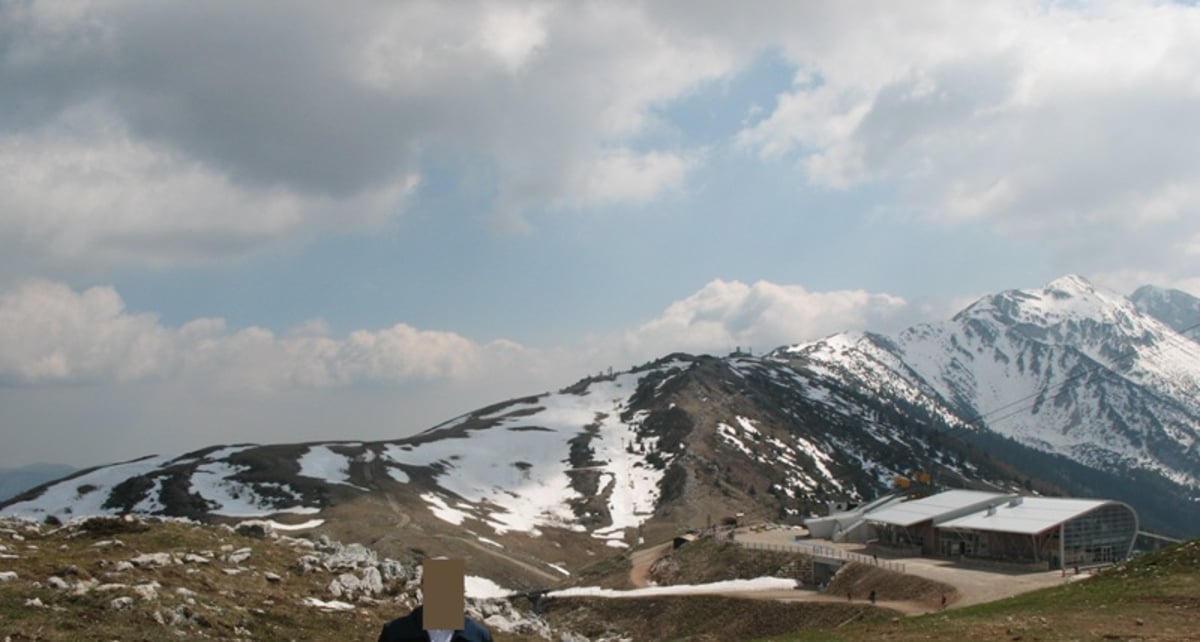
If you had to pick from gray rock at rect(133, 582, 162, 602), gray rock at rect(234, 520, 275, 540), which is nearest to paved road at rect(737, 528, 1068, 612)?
gray rock at rect(234, 520, 275, 540)

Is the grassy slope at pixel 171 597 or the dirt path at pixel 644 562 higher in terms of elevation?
the grassy slope at pixel 171 597

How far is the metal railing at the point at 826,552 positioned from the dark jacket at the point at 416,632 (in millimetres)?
61891

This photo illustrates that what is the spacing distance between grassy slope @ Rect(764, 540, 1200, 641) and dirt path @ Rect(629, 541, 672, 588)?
5451 centimetres

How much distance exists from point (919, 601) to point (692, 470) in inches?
4725

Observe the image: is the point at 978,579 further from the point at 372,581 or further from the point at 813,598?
the point at 372,581

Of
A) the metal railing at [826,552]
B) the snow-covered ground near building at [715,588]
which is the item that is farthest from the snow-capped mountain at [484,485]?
the metal railing at [826,552]

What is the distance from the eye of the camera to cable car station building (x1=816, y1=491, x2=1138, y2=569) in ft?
227

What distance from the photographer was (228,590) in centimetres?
2895

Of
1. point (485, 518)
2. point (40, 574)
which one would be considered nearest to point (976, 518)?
point (40, 574)

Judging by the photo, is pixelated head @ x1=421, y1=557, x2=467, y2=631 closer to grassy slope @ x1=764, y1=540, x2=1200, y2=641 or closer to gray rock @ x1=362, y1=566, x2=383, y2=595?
grassy slope @ x1=764, y1=540, x2=1200, y2=641

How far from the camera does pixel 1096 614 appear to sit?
3027 centimetres

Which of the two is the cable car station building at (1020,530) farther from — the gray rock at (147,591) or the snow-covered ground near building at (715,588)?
the gray rock at (147,591)

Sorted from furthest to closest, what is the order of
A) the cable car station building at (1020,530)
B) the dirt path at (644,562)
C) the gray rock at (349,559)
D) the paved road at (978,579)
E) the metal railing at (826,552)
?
the dirt path at (644,562), the cable car station building at (1020,530), the metal railing at (826,552), the paved road at (978,579), the gray rock at (349,559)

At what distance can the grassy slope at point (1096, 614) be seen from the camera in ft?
87.8
